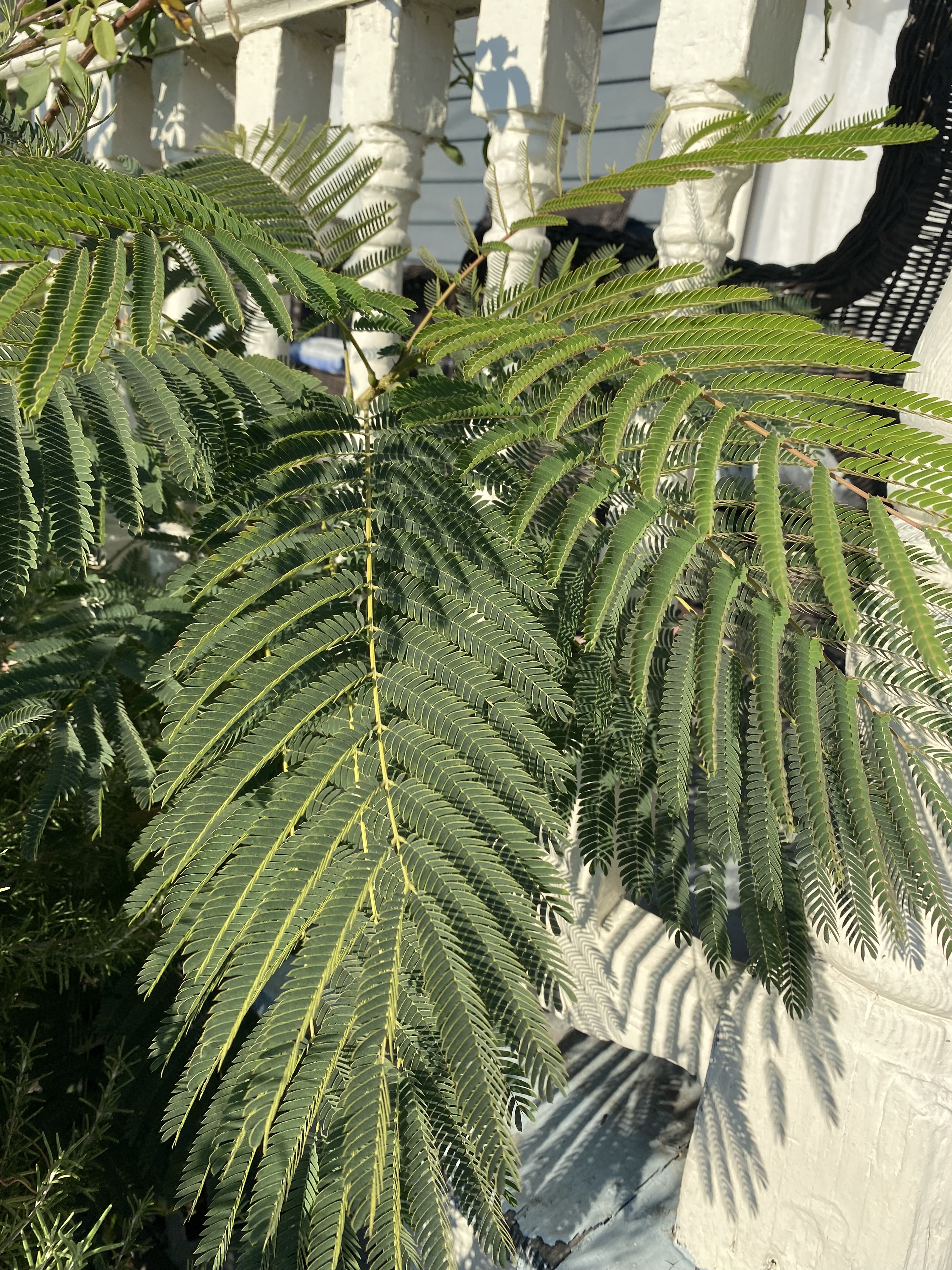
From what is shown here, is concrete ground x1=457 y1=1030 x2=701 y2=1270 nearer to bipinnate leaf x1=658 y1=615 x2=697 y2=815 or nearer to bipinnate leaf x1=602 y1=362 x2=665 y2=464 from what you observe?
bipinnate leaf x1=658 y1=615 x2=697 y2=815

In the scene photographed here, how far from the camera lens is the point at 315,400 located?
1.05m

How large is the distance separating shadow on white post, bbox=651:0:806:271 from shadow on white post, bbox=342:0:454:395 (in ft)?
1.83

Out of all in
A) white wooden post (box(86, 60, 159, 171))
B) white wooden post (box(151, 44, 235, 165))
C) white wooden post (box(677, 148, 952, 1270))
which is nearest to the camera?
white wooden post (box(677, 148, 952, 1270))

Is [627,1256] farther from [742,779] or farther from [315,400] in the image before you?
[315,400]

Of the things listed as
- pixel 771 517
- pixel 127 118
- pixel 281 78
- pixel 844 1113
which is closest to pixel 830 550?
pixel 771 517

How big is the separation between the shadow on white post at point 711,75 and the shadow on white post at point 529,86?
0.17m

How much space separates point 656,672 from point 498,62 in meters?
1.23

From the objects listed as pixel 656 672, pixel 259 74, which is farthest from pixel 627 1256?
pixel 259 74

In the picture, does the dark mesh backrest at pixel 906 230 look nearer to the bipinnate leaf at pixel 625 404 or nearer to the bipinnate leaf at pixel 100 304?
the bipinnate leaf at pixel 625 404

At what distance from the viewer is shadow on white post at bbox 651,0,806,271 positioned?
133 centimetres

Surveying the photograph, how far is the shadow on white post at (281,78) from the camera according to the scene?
1969 mm

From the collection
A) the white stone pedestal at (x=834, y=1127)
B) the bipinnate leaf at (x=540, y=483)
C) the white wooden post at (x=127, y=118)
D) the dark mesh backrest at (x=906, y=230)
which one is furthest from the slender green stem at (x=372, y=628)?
the white wooden post at (x=127, y=118)

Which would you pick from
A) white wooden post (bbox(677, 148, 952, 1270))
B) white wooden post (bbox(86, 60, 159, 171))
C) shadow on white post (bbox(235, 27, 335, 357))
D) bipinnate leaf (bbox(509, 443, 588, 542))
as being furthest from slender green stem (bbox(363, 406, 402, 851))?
white wooden post (bbox(86, 60, 159, 171))

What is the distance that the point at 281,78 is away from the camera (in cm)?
197
